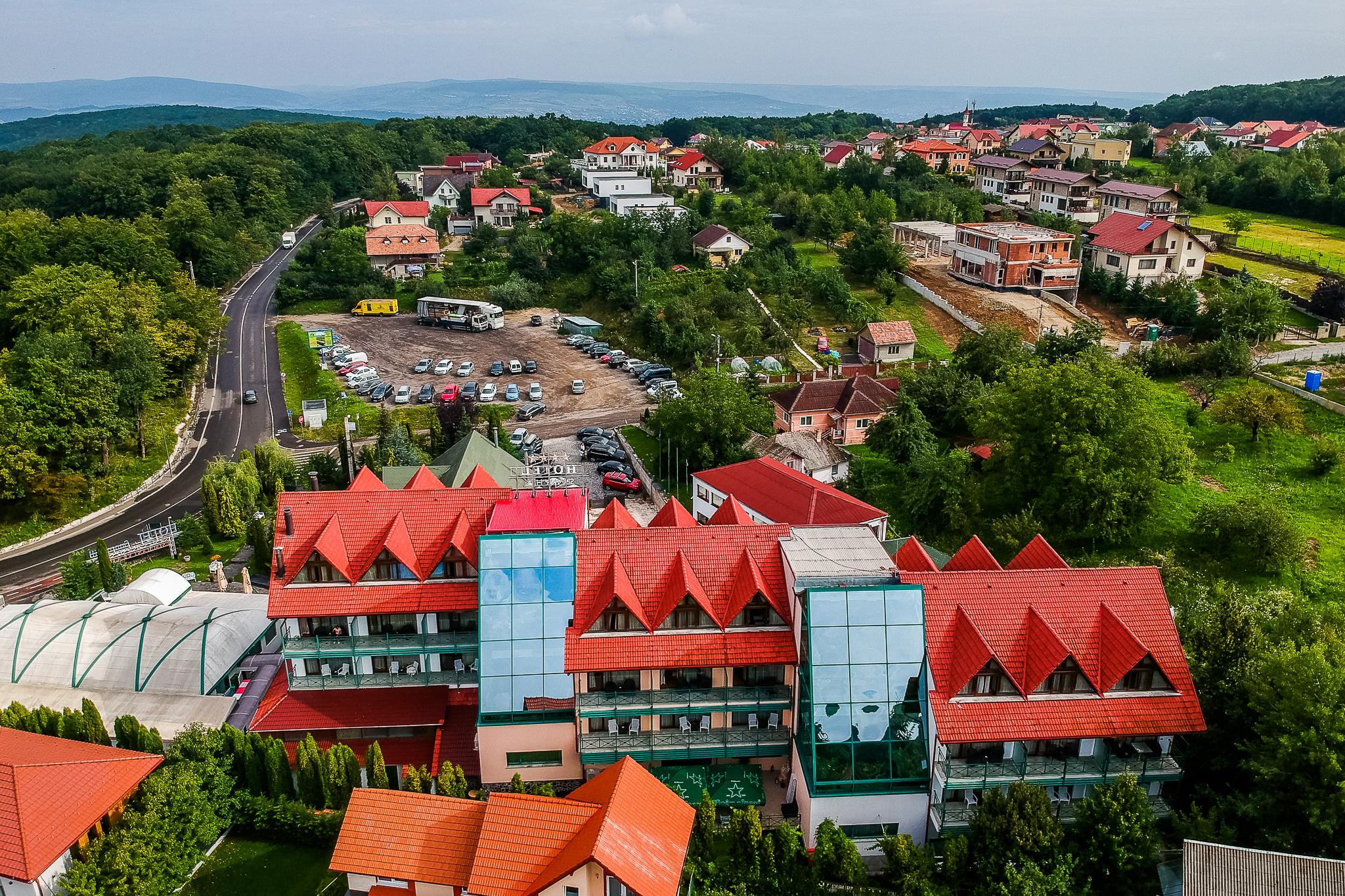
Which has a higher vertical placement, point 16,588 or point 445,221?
point 445,221

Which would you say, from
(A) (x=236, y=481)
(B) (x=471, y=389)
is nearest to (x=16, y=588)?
(A) (x=236, y=481)

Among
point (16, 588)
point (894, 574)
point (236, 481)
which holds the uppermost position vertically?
point (894, 574)

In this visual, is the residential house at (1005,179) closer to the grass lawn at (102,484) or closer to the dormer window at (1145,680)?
the dormer window at (1145,680)

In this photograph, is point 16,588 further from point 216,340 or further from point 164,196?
point 164,196

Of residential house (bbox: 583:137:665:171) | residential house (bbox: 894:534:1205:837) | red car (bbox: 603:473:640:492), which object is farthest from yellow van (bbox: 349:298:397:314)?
residential house (bbox: 894:534:1205:837)

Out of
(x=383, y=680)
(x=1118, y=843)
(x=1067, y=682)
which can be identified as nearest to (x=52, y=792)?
(x=383, y=680)

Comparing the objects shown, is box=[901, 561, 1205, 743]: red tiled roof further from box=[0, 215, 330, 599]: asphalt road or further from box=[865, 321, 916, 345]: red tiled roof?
box=[0, 215, 330, 599]: asphalt road

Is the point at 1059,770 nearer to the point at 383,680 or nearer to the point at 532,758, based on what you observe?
the point at 532,758
